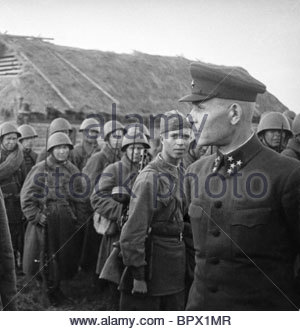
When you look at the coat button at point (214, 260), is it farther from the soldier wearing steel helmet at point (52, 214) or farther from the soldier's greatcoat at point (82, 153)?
the soldier's greatcoat at point (82, 153)

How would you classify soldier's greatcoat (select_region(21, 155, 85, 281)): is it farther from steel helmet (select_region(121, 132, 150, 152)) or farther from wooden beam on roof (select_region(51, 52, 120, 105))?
wooden beam on roof (select_region(51, 52, 120, 105))

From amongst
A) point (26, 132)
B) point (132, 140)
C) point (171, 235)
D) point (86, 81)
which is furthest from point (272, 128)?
point (86, 81)

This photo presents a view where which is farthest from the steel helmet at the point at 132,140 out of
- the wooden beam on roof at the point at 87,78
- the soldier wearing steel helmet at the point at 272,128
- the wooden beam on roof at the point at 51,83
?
the wooden beam on roof at the point at 87,78

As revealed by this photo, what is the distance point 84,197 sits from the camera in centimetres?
609

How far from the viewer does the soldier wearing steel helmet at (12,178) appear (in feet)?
22.0

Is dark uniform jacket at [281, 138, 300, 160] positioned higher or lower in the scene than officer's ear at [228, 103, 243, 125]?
lower

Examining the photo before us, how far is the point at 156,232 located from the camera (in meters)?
Answer: 3.63

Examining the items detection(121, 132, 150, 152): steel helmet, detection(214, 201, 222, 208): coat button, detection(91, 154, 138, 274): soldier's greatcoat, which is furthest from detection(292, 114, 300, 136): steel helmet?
detection(214, 201, 222, 208): coat button

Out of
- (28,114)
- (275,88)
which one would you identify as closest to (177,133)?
(275,88)

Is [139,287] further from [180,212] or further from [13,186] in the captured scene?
[13,186]

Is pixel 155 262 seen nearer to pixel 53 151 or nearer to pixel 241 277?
pixel 241 277

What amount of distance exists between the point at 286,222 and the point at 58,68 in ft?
28.4

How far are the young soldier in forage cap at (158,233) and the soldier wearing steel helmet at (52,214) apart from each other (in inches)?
80.4

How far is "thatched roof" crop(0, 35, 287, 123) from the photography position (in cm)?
924
